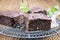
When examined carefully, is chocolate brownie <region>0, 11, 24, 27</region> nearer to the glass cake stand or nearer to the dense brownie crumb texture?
the dense brownie crumb texture

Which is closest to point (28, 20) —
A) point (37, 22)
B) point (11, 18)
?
point (37, 22)

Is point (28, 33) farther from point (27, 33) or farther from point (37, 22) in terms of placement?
point (37, 22)

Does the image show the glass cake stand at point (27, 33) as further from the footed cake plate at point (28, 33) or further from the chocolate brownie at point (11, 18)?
the chocolate brownie at point (11, 18)

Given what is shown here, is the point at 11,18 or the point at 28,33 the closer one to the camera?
the point at 28,33


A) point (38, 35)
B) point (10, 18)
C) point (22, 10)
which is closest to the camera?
point (38, 35)

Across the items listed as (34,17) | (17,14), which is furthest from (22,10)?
(34,17)

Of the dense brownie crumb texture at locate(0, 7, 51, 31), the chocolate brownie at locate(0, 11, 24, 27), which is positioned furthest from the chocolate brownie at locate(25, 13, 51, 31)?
the chocolate brownie at locate(0, 11, 24, 27)

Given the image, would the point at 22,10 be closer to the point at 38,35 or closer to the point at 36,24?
→ the point at 36,24
